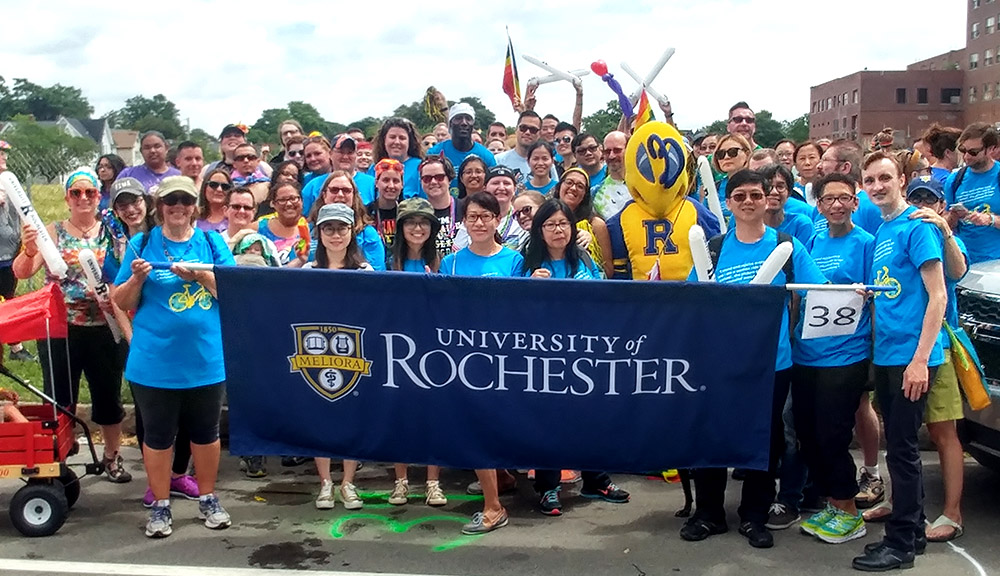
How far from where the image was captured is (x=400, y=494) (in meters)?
5.75

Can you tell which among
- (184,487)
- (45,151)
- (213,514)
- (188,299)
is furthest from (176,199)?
(45,151)

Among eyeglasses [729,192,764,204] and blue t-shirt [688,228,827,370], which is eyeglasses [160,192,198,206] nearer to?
blue t-shirt [688,228,827,370]

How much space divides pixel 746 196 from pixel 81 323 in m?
3.96

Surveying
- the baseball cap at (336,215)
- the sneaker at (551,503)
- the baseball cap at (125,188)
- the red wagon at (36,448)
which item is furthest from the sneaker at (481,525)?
the baseball cap at (125,188)

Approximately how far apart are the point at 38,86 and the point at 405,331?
5280 inches

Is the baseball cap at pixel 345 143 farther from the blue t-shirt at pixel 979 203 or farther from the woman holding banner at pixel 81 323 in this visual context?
the blue t-shirt at pixel 979 203

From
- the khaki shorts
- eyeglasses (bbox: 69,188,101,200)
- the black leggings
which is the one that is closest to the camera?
the khaki shorts

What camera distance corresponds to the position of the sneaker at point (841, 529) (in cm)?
503

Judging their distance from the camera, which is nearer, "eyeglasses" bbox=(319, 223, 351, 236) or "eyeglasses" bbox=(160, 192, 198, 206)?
"eyeglasses" bbox=(160, 192, 198, 206)

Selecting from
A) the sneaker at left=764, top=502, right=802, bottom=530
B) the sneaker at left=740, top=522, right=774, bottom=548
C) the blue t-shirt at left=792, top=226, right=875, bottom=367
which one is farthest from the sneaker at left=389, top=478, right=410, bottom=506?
the blue t-shirt at left=792, top=226, right=875, bottom=367

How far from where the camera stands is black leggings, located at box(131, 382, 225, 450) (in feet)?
16.9

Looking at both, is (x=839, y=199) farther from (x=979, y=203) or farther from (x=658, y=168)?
(x=979, y=203)

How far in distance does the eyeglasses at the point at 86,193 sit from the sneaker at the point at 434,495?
8.71 feet

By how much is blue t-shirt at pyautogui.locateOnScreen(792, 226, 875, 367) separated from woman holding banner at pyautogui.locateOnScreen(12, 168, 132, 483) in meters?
3.97
